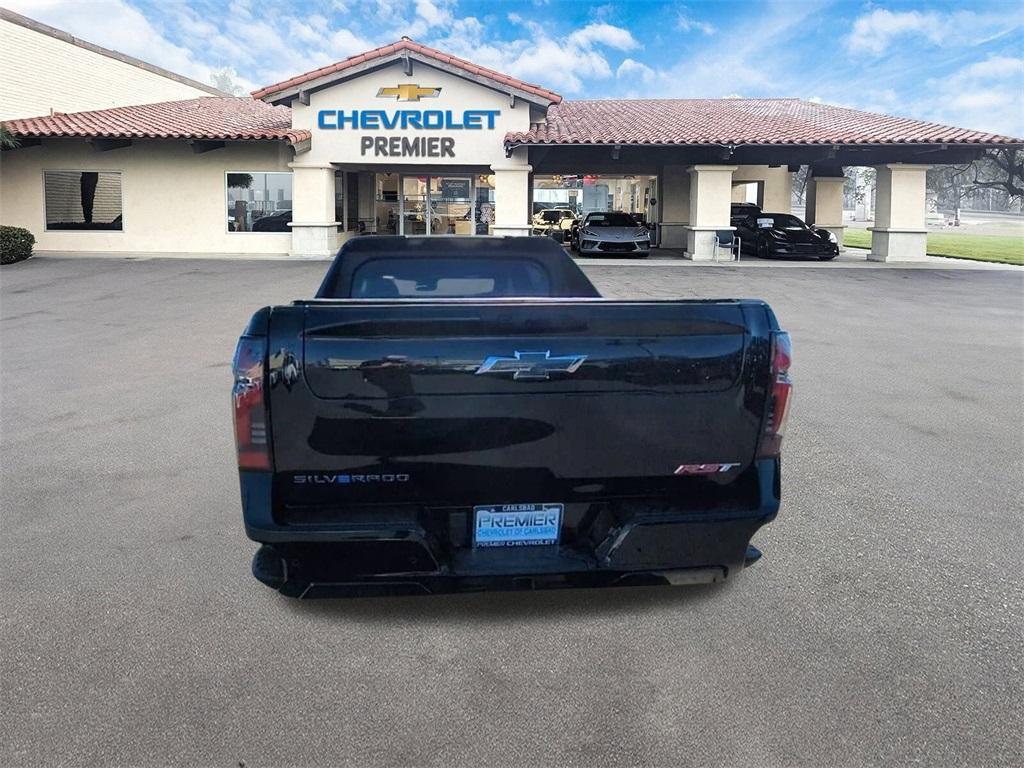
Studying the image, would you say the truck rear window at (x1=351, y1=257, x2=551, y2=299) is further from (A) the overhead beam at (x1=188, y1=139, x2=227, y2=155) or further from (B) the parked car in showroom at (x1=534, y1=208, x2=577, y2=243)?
(B) the parked car in showroom at (x1=534, y1=208, x2=577, y2=243)

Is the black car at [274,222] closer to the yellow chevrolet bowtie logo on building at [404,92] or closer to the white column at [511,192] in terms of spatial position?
the yellow chevrolet bowtie logo on building at [404,92]

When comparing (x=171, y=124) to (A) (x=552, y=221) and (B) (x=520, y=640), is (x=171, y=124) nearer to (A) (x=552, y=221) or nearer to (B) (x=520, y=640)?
(A) (x=552, y=221)

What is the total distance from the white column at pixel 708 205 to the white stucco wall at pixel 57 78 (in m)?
20.9

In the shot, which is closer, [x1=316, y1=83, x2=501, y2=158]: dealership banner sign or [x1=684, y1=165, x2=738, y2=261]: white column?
[x1=316, y1=83, x2=501, y2=158]: dealership banner sign

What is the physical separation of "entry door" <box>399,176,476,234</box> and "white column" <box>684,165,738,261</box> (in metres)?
8.31

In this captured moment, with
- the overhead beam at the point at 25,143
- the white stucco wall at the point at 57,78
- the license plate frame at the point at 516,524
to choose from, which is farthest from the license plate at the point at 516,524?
the white stucco wall at the point at 57,78

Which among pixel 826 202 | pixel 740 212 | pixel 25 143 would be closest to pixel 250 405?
pixel 25 143

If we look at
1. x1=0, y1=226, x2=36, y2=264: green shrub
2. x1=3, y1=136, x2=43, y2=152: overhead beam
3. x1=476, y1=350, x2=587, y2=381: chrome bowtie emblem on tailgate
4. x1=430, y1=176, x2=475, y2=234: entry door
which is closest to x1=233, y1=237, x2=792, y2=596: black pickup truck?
x1=476, y1=350, x2=587, y2=381: chrome bowtie emblem on tailgate

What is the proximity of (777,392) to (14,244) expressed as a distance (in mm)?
23019

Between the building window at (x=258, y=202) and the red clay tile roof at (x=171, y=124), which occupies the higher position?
the red clay tile roof at (x=171, y=124)

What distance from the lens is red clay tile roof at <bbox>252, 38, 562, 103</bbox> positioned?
23531mm

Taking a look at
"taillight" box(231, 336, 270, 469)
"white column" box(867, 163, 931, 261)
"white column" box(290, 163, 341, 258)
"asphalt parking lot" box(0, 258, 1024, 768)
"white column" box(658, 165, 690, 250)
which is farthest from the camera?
"white column" box(658, 165, 690, 250)

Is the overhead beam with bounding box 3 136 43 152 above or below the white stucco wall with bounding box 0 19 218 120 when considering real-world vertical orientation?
below

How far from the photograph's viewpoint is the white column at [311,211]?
79.7ft
